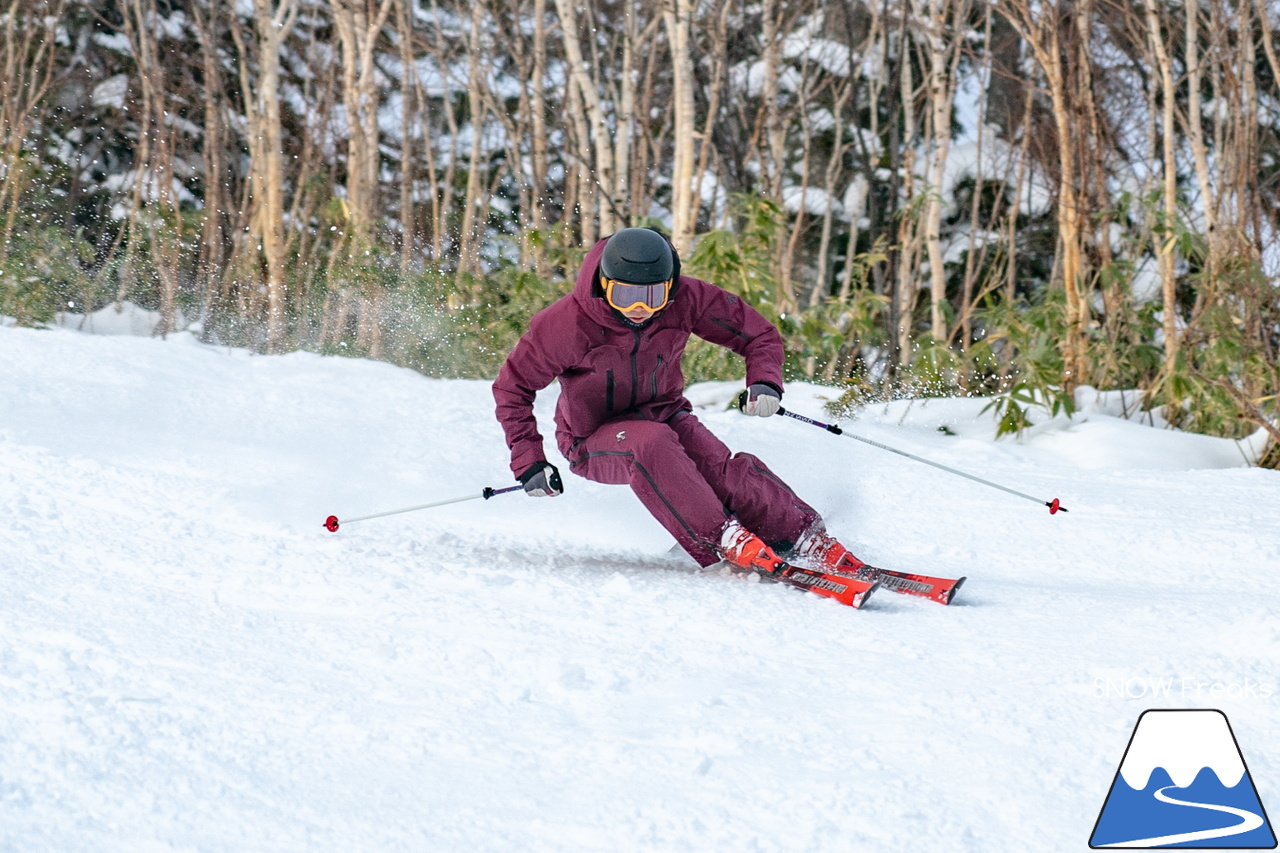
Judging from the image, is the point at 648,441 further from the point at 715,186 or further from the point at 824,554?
the point at 715,186

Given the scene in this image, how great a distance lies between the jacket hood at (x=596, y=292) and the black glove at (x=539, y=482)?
405 mm

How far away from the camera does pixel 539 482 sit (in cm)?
270

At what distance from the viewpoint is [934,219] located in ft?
20.9

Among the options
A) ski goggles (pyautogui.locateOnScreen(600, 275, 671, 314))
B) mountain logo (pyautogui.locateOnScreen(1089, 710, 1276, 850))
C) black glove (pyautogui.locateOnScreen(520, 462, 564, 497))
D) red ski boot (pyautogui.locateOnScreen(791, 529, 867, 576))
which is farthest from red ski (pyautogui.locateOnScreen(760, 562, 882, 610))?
mountain logo (pyautogui.locateOnScreen(1089, 710, 1276, 850))

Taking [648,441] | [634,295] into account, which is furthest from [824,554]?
[634,295]

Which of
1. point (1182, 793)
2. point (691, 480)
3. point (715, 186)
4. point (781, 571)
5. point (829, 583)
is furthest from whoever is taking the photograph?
point (715, 186)

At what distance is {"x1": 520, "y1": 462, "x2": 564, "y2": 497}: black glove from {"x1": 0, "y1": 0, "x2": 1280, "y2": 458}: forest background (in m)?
2.17

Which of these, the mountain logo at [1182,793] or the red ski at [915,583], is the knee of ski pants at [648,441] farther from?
the mountain logo at [1182,793]

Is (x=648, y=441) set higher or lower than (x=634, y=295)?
lower

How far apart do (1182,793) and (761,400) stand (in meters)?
1.58

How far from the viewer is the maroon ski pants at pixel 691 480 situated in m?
2.68

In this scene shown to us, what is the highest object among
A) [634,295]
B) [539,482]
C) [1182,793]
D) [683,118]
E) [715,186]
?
[715,186]

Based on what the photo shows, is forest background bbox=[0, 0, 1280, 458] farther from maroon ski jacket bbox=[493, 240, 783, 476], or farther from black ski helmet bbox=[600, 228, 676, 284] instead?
black ski helmet bbox=[600, 228, 676, 284]

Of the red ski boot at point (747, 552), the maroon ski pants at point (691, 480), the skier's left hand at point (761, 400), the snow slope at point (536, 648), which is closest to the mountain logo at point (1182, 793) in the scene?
the snow slope at point (536, 648)
